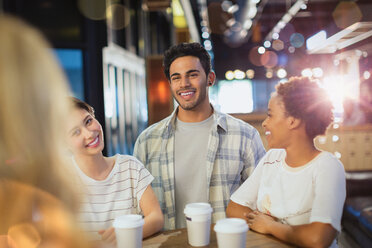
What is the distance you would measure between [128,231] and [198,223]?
0.82 ft

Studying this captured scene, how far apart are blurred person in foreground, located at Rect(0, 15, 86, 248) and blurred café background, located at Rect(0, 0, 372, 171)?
855mm

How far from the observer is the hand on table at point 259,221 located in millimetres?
1278

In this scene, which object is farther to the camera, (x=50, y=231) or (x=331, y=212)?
(x=331, y=212)

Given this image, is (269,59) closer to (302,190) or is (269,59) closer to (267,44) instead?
(267,44)

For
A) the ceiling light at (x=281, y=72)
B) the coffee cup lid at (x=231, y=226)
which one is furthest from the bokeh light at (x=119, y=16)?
the ceiling light at (x=281, y=72)

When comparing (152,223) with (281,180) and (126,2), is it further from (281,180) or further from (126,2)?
(126,2)

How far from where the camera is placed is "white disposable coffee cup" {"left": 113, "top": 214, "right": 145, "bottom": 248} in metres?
1.19

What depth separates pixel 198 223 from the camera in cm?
129

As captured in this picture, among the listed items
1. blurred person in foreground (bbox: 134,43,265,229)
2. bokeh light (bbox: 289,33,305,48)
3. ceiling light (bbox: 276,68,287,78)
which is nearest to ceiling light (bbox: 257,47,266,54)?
ceiling light (bbox: 276,68,287,78)

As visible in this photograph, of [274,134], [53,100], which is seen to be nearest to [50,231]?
[53,100]

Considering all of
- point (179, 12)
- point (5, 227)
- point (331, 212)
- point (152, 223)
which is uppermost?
point (179, 12)

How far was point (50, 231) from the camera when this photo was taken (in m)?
0.64

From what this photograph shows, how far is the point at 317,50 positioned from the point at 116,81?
4.61 meters

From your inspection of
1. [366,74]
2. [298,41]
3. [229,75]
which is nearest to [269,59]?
[229,75]
